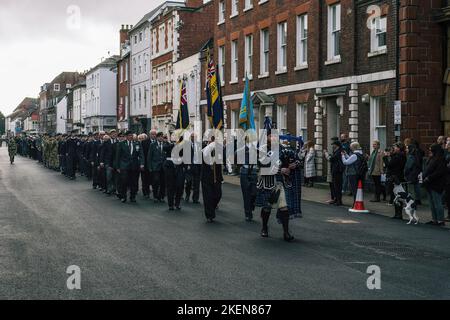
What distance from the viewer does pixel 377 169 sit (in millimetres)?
21953

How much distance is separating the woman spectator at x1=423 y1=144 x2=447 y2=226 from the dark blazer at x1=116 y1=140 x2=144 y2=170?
8.93 meters

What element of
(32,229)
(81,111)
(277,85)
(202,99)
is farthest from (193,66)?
(81,111)

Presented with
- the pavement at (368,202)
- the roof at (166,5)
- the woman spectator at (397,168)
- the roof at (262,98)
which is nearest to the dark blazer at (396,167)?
the woman spectator at (397,168)

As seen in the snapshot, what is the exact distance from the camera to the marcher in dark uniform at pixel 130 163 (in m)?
21.3

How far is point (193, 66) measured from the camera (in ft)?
162

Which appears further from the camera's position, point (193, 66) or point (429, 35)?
point (193, 66)

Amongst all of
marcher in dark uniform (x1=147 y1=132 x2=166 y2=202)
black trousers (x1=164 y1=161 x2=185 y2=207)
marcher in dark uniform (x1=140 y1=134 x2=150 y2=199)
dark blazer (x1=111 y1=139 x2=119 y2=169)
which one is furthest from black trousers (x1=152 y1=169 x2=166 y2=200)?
black trousers (x1=164 y1=161 x2=185 y2=207)

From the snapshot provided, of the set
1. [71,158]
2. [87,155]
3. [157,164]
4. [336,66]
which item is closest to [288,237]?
[157,164]

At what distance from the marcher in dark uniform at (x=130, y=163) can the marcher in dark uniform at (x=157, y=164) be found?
0.47 metres

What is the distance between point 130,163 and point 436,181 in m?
9.37

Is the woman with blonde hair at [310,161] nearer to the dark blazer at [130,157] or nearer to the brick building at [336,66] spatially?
the brick building at [336,66]

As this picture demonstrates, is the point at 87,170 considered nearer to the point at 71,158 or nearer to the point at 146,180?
the point at 71,158
